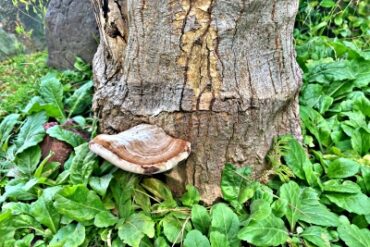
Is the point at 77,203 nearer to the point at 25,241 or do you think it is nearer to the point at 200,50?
the point at 25,241

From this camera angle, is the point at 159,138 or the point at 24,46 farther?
the point at 24,46

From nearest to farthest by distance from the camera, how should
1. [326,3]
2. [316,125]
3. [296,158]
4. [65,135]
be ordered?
[296,158] < [65,135] < [316,125] < [326,3]

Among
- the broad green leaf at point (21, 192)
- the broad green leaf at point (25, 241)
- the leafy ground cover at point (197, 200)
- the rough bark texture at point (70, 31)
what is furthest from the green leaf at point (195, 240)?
the rough bark texture at point (70, 31)

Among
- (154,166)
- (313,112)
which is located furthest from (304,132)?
(154,166)

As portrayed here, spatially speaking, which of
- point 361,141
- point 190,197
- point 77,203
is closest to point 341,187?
point 361,141

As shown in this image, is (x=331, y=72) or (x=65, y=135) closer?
(x=65, y=135)

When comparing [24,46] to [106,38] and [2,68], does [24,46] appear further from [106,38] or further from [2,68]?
[106,38]
